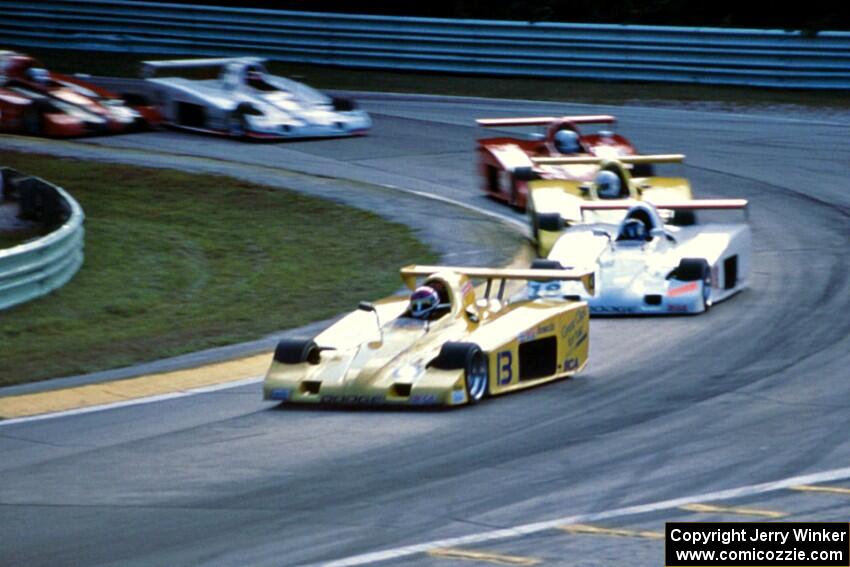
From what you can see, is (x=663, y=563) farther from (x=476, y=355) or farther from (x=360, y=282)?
(x=360, y=282)

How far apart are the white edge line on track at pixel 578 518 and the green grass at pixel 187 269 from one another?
6.05 m

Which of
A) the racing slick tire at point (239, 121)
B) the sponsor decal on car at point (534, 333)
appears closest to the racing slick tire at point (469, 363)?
the sponsor decal on car at point (534, 333)

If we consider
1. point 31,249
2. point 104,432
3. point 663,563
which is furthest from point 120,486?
point 31,249

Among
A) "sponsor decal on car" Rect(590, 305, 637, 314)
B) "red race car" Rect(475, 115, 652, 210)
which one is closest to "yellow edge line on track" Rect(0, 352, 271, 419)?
"sponsor decal on car" Rect(590, 305, 637, 314)

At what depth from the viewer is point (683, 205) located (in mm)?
17250

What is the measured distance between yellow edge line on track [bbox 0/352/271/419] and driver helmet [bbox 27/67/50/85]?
15.1 m

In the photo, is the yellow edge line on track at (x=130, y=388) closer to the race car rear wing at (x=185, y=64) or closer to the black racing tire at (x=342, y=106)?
the black racing tire at (x=342, y=106)

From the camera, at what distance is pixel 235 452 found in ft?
35.4

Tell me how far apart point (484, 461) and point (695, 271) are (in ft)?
18.7

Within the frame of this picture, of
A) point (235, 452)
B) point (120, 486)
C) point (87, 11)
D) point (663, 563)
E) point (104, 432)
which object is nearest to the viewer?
point (663, 563)

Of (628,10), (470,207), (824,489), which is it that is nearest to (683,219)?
(470,207)

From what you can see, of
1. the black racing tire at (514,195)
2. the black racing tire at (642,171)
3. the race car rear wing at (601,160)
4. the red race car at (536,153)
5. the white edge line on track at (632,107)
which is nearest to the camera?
the race car rear wing at (601,160)

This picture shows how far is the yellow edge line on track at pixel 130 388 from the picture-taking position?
1262cm

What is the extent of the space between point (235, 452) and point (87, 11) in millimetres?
29247
